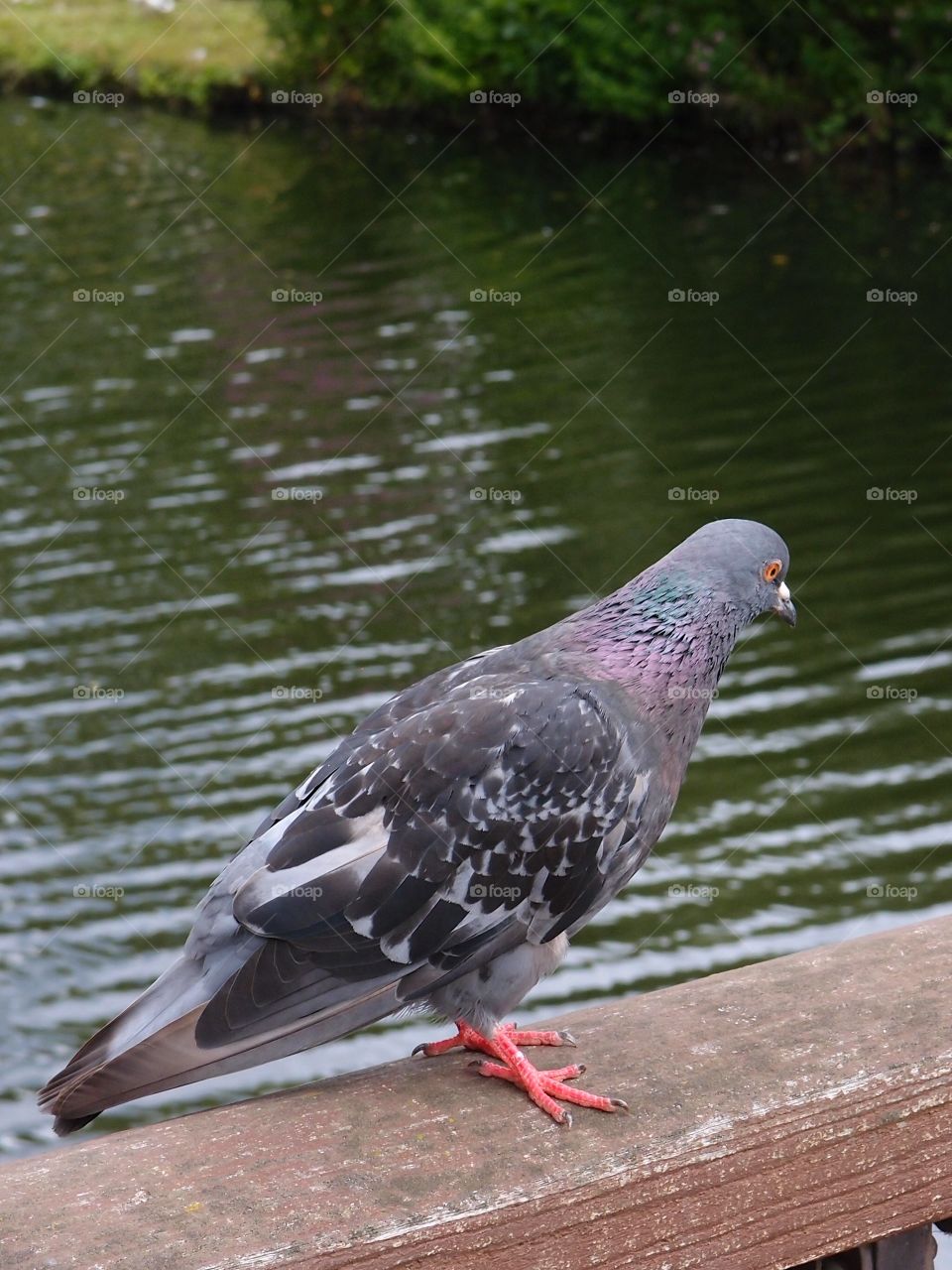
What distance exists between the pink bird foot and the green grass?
2480 centimetres

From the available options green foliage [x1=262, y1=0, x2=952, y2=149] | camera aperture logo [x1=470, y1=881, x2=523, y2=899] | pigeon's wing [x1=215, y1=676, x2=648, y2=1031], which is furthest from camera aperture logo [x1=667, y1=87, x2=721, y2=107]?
camera aperture logo [x1=470, y1=881, x2=523, y2=899]

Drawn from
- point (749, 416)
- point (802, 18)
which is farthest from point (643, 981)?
point (802, 18)

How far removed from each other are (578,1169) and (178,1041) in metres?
0.84

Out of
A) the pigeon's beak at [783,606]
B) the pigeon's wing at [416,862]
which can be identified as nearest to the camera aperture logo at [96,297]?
the pigeon's beak at [783,606]

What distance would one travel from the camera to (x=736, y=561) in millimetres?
3029

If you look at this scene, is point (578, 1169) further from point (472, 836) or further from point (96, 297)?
point (96, 297)

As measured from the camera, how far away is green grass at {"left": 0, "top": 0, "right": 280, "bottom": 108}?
26422 millimetres

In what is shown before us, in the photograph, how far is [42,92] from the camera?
97.7 feet

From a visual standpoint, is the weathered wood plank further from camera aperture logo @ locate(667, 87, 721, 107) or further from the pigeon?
camera aperture logo @ locate(667, 87, 721, 107)

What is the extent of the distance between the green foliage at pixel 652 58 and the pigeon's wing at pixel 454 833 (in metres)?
17.0

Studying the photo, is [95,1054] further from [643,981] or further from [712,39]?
[712,39]

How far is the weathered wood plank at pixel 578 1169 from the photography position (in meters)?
1.88

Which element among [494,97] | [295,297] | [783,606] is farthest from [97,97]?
[783,606]

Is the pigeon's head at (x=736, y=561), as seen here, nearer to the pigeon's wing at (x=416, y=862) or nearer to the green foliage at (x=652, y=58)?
the pigeon's wing at (x=416, y=862)
